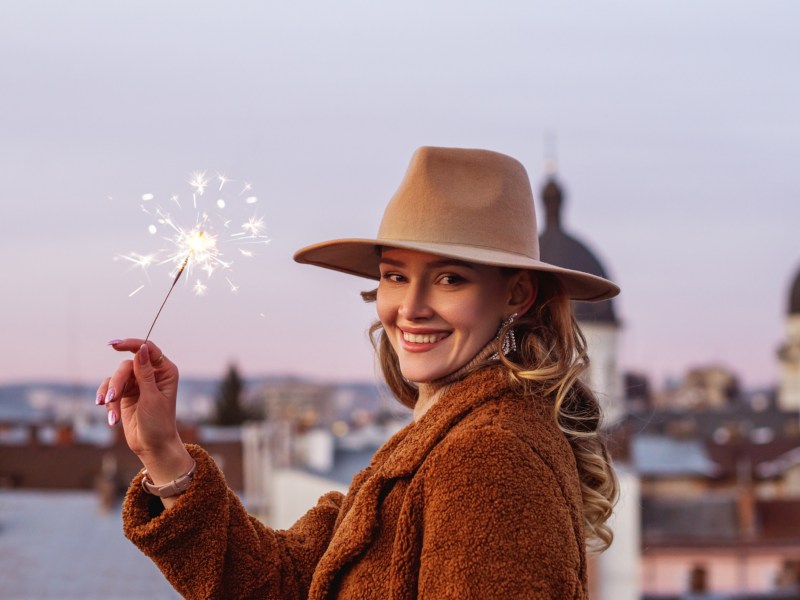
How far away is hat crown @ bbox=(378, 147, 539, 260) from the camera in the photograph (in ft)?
8.87

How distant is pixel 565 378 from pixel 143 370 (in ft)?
2.94

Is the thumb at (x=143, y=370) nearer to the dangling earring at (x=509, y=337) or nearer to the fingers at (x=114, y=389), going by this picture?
the fingers at (x=114, y=389)

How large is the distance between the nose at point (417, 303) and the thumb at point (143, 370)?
0.56 m

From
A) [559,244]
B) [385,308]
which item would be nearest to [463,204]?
[385,308]

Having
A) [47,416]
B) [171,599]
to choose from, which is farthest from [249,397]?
[171,599]

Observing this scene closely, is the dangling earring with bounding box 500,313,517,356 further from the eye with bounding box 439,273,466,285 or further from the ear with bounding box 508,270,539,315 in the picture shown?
the eye with bounding box 439,273,466,285

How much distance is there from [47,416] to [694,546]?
3385cm

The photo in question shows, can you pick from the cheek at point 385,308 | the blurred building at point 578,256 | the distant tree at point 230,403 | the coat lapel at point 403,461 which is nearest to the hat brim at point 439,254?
the cheek at point 385,308

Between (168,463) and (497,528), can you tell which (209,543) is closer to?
(168,463)

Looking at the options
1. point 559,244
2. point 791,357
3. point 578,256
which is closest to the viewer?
point 578,256

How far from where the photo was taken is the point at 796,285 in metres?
78.9

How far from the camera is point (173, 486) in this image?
9.31 ft

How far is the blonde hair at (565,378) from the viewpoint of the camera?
105 inches

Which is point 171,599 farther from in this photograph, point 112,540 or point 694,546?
point 694,546
